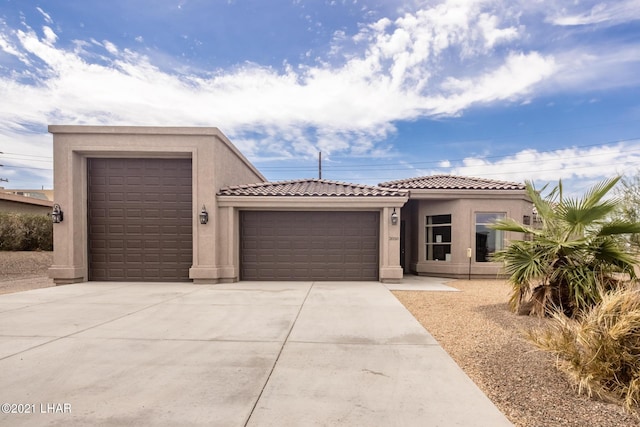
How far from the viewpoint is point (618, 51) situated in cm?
1235

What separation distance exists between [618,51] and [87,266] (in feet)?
71.3

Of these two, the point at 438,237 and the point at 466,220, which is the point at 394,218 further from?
the point at 466,220

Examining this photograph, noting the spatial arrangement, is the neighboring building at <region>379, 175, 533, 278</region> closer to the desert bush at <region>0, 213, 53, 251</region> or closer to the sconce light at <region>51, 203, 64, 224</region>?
the sconce light at <region>51, 203, 64, 224</region>

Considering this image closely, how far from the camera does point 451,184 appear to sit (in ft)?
43.6

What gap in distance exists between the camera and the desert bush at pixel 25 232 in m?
16.2

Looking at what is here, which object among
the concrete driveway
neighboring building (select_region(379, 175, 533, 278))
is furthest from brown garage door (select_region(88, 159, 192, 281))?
neighboring building (select_region(379, 175, 533, 278))

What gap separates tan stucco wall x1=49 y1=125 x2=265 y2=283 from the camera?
1059 cm

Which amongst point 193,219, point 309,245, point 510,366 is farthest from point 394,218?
point 510,366

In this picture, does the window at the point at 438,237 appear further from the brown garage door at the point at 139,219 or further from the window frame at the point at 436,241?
the brown garage door at the point at 139,219

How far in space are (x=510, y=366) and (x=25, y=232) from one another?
22237mm

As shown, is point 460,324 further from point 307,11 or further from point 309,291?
point 307,11

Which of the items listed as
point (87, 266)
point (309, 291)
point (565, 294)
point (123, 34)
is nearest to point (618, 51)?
point (565, 294)

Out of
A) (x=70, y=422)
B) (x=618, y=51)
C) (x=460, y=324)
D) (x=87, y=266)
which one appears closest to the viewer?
(x=70, y=422)

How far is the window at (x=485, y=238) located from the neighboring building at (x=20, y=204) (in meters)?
25.6
